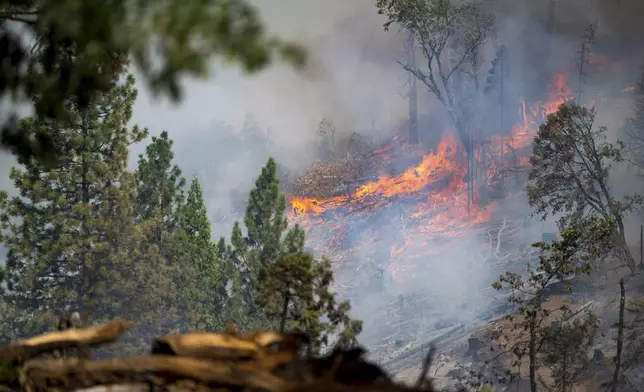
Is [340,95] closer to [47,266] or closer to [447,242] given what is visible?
[447,242]

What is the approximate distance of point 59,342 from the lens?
222 inches

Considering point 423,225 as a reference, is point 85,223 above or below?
below

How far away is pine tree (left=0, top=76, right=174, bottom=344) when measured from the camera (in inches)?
1294

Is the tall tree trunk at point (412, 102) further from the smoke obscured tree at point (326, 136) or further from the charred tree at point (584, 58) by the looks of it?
the charred tree at point (584, 58)

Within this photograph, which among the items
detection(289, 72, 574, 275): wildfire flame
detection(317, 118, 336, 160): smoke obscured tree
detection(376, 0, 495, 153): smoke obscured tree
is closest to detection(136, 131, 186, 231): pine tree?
detection(376, 0, 495, 153): smoke obscured tree

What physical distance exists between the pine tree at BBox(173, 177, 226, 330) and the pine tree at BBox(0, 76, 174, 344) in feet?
7.67

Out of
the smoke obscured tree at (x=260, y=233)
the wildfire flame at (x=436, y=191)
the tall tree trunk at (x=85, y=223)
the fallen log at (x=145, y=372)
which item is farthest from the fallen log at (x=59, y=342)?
the wildfire flame at (x=436, y=191)

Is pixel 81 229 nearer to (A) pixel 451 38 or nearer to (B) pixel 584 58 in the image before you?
(A) pixel 451 38

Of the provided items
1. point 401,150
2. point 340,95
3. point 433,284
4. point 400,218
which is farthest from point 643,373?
point 340,95

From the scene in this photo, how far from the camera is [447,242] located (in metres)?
61.3

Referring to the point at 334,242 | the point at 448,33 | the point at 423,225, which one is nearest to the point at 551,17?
the point at 448,33

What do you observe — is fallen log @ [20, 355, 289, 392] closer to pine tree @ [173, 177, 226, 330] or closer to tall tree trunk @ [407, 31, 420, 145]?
pine tree @ [173, 177, 226, 330]

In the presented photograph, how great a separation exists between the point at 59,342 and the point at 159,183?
3501cm

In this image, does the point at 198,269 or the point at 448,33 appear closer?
the point at 198,269
